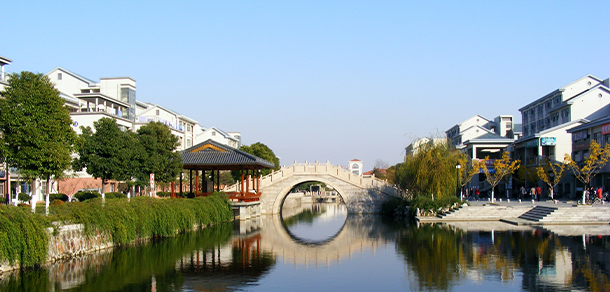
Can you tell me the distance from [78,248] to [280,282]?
20.3 feet

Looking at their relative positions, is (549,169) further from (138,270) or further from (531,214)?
(138,270)

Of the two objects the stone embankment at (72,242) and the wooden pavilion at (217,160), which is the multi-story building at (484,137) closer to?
the wooden pavilion at (217,160)

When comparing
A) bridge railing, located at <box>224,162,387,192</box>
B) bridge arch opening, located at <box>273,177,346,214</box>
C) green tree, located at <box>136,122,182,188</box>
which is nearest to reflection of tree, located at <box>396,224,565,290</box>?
green tree, located at <box>136,122,182,188</box>

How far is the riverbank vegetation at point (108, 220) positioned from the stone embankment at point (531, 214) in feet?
38.0

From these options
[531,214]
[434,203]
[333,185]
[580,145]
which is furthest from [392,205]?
[580,145]

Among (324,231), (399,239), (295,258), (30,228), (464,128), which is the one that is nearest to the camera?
(30,228)

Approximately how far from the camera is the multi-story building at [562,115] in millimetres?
35531

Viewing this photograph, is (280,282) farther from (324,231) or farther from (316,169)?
(316,169)

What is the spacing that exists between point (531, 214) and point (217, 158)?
639 inches

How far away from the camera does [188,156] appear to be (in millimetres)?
29484

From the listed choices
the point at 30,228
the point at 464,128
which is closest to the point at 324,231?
the point at 30,228

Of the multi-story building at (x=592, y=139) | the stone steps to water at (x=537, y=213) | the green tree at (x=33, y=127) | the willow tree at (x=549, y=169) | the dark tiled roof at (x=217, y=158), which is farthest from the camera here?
the willow tree at (x=549, y=169)

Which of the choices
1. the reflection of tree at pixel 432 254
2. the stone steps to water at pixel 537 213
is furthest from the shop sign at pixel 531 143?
the reflection of tree at pixel 432 254

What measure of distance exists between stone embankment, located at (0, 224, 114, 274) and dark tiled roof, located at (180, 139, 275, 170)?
41.5ft
